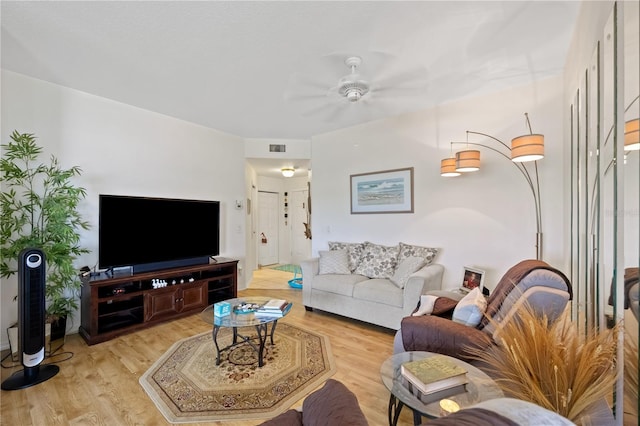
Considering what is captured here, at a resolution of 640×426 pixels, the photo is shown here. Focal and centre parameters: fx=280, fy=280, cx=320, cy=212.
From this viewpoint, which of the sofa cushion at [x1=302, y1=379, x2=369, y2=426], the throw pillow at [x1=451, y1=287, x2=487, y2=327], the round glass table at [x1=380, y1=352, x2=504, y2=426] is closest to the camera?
the sofa cushion at [x1=302, y1=379, x2=369, y2=426]

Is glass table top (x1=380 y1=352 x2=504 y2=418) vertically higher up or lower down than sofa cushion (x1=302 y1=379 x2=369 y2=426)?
lower down

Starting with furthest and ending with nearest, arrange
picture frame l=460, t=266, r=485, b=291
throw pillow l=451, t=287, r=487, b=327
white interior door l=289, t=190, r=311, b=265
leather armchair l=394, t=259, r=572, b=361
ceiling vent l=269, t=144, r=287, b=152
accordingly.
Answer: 1. white interior door l=289, t=190, r=311, b=265
2. ceiling vent l=269, t=144, r=287, b=152
3. picture frame l=460, t=266, r=485, b=291
4. throw pillow l=451, t=287, r=487, b=327
5. leather armchair l=394, t=259, r=572, b=361

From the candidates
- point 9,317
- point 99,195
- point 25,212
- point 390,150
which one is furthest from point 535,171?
point 9,317

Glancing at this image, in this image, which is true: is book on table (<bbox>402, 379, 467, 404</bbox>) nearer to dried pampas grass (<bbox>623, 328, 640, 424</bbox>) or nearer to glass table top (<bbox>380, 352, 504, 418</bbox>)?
glass table top (<bbox>380, 352, 504, 418</bbox>)

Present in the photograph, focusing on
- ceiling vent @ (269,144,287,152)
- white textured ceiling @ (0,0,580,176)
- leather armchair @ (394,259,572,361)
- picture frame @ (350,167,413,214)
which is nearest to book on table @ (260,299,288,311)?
leather armchair @ (394,259,572,361)

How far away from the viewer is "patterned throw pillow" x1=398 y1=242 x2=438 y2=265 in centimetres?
336

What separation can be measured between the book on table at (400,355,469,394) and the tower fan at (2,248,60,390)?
2739 mm

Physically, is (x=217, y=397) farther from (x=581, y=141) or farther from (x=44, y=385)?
(x=581, y=141)

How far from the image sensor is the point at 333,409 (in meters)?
0.87

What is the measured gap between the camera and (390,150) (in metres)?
3.95

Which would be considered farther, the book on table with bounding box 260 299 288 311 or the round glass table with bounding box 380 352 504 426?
the book on table with bounding box 260 299 288 311

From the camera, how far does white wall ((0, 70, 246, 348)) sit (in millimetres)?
2773

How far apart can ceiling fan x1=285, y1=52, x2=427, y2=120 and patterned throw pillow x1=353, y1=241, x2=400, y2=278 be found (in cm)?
185

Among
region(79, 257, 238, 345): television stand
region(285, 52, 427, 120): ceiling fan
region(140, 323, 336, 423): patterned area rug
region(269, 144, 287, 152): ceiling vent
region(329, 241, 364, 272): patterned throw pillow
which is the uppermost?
region(285, 52, 427, 120): ceiling fan
